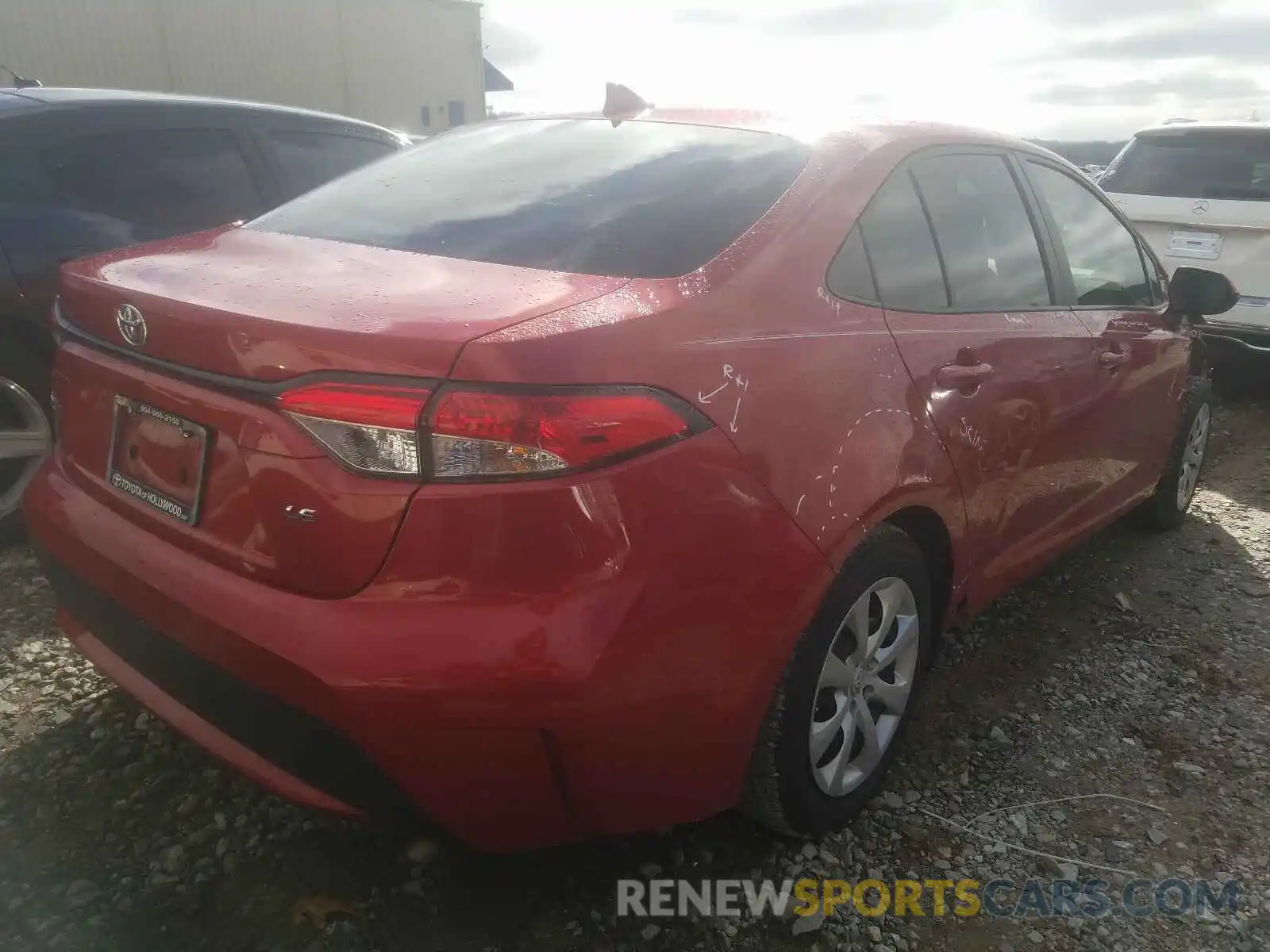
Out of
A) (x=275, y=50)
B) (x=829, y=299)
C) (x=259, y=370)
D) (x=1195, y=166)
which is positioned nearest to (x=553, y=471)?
(x=259, y=370)

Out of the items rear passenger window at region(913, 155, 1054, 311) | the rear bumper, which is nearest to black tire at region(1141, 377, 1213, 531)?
rear passenger window at region(913, 155, 1054, 311)

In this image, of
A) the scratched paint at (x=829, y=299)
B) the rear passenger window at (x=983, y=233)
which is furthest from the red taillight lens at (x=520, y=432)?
the rear passenger window at (x=983, y=233)

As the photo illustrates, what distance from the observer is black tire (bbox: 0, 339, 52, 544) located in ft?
10.8

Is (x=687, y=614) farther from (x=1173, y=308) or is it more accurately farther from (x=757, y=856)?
(x=1173, y=308)

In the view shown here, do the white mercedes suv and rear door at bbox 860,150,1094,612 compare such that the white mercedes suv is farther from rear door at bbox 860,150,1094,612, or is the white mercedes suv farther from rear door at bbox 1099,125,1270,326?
rear door at bbox 860,150,1094,612

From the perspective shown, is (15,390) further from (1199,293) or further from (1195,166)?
(1195,166)

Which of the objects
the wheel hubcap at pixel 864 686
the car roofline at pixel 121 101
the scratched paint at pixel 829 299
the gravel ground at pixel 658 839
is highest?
the car roofline at pixel 121 101

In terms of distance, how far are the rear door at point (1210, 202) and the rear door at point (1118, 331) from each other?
9.05ft

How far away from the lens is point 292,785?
5.61ft

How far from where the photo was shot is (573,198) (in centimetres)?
207

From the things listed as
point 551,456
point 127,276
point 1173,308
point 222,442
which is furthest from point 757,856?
point 1173,308

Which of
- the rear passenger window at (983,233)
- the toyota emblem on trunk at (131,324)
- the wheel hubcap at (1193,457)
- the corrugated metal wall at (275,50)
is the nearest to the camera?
the toyota emblem on trunk at (131,324)

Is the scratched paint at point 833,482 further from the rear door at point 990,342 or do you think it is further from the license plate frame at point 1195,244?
the license plate frame at point 1195,244

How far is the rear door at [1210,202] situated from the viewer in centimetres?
586
